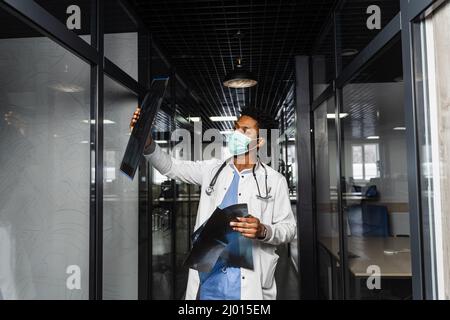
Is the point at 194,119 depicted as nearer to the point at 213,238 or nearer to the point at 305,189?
the point at 305,189

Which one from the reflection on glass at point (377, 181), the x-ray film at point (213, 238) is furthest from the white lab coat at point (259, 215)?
the reflection on glass at point (377, 181)

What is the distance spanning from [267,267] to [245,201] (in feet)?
1.33

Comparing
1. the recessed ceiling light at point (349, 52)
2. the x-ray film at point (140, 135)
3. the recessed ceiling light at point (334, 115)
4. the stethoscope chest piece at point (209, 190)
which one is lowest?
the stethoscope chest piece at point (209, 190)

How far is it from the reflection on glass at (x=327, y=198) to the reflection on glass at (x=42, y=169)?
197 centimetres

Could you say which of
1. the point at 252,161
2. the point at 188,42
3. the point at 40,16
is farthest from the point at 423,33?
the point at 188,42

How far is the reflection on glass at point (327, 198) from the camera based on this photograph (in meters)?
3.09

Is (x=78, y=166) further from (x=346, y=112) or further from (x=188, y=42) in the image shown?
(x=188, y=42)

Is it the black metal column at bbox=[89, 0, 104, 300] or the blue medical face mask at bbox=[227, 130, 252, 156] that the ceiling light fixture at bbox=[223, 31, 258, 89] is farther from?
the black metal column at bbox=[89, 0, 104, 300]

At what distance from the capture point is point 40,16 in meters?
1.49

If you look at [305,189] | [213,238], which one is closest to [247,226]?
[213,238]

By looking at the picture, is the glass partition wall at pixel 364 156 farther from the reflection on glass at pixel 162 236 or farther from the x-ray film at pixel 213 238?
the reflection on glass at pixel 162 236

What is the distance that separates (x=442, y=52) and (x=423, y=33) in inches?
5.5

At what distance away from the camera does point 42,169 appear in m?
1.90

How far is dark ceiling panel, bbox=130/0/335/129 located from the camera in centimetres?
303
